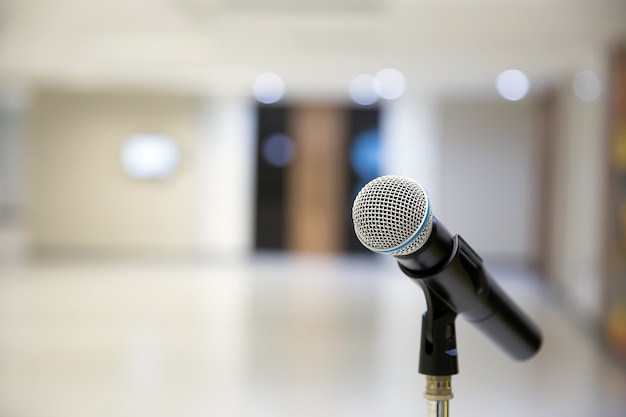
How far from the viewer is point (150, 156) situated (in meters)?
13.0

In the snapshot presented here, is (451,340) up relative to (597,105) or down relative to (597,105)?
down

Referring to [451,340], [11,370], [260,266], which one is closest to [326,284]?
[260,266]

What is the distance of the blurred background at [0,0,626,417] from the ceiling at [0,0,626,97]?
44 mm

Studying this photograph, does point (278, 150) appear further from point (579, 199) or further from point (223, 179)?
point (579, 199)

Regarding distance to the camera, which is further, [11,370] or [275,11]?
[275,11]

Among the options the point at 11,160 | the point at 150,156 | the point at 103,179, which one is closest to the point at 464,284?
the point at 150,156

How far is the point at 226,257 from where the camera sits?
524 inches

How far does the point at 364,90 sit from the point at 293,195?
2.77m

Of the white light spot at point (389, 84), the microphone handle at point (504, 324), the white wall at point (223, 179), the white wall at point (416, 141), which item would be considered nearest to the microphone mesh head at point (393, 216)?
the microphone handle at point (504, 324)

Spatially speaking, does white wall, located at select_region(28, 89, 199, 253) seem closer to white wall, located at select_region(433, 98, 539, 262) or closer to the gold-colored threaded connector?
white wall, located at select_region(433, 98, 539, 262)

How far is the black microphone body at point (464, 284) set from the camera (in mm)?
Answer: 1334

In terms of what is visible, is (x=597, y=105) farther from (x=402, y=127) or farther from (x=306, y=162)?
(x=306, y=162)

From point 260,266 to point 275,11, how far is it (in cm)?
597

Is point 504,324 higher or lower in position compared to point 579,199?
lower
